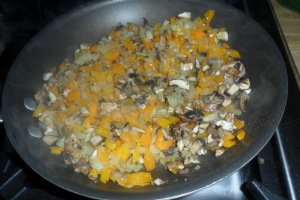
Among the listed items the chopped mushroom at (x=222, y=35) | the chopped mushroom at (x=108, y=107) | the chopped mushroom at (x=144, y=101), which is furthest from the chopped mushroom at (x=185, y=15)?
the chopped mushroom at (x=108, y=107)

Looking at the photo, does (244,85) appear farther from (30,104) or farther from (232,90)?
(30,104)

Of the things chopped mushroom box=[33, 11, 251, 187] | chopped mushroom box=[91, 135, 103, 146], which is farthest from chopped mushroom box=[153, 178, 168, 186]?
chopped mushroom box=[91, 135, 103, 146]

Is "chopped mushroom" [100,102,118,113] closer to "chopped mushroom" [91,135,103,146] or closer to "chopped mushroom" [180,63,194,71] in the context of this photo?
"chopped mushroom" [91,135,103,146]

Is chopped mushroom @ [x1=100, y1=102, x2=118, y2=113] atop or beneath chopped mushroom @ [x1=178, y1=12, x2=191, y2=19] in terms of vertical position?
beneath

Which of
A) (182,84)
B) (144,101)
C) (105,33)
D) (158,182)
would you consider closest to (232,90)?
Answer: (182,84)

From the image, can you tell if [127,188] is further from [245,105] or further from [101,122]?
[245,105]

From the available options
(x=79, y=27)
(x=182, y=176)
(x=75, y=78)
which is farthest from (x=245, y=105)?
(x=79, y=27)
